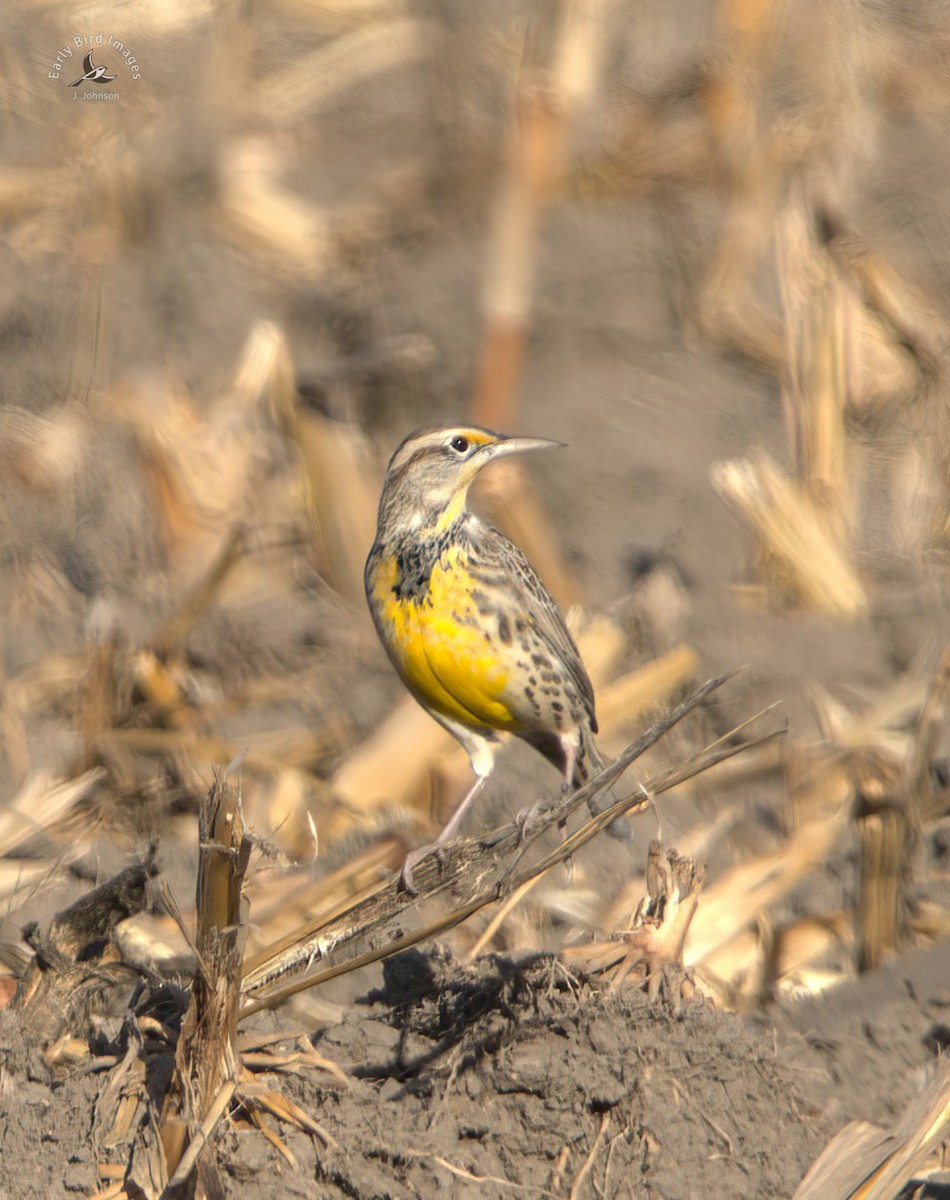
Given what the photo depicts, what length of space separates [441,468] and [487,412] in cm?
156

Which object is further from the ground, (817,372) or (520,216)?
(520,216)

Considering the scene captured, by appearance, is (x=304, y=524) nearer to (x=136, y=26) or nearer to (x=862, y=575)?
(x=862, y=575)

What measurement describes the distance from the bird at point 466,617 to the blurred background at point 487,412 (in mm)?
473

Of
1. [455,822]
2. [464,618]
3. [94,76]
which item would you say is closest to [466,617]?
[464,618]

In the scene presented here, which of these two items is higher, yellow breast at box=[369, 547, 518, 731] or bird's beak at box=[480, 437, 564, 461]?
bird's beak at box=[480, 437, 564, 461]

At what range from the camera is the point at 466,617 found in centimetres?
450

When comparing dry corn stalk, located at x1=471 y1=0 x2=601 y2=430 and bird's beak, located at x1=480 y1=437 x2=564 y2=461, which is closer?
bird's beak, located at x1=480 y1=437 x2=564 y2=461

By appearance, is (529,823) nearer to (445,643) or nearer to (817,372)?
(445,643)

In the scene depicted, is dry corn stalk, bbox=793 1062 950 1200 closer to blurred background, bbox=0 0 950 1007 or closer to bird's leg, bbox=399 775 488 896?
blurred background, bbox=0 0 950 1007

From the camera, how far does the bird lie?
14.6ft

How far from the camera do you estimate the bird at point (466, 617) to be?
4.46 metres

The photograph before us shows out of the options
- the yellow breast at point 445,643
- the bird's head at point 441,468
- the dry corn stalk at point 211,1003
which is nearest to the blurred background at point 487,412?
the yellow breast at point 445,643

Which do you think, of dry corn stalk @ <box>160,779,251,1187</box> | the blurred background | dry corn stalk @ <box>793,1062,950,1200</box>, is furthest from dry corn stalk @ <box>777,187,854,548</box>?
dry corn stalk @ <box>160,779,251,1187</box>

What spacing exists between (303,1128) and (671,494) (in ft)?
10.7
